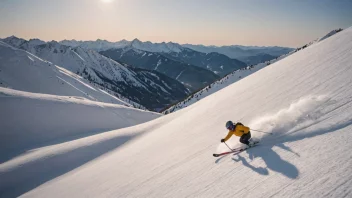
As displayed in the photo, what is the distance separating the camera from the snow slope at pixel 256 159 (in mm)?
6621

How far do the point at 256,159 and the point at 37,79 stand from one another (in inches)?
5310

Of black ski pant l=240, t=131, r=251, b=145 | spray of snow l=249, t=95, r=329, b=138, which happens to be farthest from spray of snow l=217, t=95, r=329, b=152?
black ski pant l=240, t=131, r=251, b=145

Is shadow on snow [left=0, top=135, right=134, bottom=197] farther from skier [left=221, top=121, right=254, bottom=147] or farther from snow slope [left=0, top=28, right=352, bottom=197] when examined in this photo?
skier [left=221, top=121, right=254, bottom=147]

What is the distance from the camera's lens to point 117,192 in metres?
12.1

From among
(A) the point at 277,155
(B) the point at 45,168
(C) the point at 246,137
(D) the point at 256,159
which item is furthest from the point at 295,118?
(B) the point at 45,168

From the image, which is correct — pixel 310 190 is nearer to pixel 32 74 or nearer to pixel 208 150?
pixel 208 150

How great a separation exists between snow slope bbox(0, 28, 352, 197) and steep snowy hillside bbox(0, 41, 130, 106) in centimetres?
8488

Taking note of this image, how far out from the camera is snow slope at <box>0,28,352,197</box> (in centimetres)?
662

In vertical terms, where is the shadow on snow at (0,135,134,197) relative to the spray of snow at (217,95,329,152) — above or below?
below

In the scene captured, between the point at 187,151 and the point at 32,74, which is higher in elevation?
the point at 32,74

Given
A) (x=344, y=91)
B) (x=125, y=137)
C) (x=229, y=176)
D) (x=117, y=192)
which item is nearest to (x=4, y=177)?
(x=125, y=137)

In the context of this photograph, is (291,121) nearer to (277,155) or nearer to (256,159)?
(277,155)

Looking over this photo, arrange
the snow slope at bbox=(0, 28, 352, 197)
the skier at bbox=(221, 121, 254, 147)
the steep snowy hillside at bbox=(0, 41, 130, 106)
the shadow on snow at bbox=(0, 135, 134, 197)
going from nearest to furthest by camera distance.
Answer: the snow slope at bbox=(0, 28, 352, 197) → the skier at bbox=(221, 121, 254, 147) → the shadow on snow at bbox=(0, 135, 134, 197) → the steep snowy hillside at bbox=(0, 41, 130, 106)

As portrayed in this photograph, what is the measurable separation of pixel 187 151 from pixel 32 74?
5417 inches
